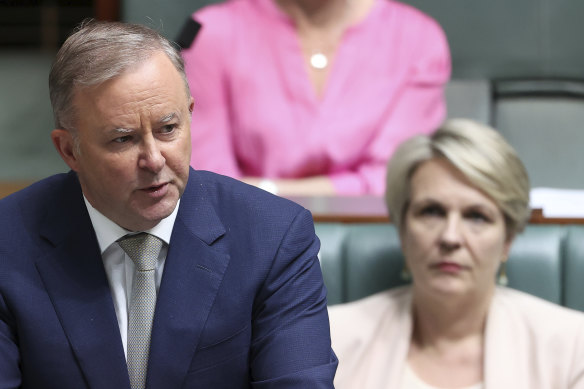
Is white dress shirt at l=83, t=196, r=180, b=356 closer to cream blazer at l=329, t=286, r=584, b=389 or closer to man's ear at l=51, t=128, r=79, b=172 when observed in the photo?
man's ear at l=51, t=128, r=79, b=172

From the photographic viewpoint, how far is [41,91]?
410 centimetres

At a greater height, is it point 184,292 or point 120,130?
point 120,130

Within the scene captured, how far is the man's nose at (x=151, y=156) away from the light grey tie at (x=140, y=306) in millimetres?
156

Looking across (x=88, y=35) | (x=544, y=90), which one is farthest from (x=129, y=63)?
(x=544, y=90)

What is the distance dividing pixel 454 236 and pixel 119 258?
61 cm

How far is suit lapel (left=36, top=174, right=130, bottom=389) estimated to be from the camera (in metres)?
1.21

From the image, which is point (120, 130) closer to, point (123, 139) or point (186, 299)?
point (123, 139)

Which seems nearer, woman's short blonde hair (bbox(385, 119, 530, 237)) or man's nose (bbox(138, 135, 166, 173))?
man's nose (bbox(138, 135, 166, 173))

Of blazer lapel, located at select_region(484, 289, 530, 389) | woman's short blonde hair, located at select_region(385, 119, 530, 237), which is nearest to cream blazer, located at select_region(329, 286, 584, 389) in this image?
blazer lapel, located at select_region(484, 289, 530, 389)

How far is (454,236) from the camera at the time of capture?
1627mm

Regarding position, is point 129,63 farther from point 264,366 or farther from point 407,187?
point 407,187

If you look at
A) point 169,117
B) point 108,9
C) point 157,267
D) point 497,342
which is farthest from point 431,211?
point 108,9

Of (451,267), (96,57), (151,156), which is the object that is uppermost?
(96,57)

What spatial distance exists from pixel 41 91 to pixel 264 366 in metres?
3.10
